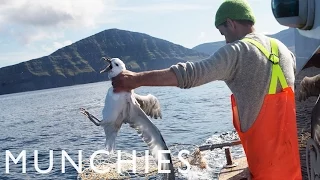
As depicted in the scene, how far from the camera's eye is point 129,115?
479 centimetres

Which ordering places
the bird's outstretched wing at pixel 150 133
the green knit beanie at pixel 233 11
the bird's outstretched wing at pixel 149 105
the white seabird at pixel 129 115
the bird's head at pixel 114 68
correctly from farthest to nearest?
the bird's outstretched wing at pixel 149 105 → the bird's outstretched wing at pixel 150 133 → the white seabird at pixel 129 115 → the bird's head at pixel 114 68 → the green knit beanie at pixel 233 11

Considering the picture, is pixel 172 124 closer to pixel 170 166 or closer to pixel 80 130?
pixel 80 130

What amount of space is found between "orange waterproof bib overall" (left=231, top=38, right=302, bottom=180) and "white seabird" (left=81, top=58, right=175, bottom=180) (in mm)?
1290

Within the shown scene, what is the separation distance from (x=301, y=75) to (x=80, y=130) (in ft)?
135

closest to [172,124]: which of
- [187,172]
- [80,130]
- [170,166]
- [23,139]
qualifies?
[80,130]

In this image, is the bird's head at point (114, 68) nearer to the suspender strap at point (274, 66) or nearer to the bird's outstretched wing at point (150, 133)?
the bird's outstretched wing at point (150, 133)

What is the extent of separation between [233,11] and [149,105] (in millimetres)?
2205

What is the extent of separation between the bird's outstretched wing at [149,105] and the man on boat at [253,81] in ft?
5.34

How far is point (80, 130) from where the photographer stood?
4281 cm

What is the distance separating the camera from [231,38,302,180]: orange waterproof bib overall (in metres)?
3.34

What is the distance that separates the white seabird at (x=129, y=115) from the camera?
13.7 ft

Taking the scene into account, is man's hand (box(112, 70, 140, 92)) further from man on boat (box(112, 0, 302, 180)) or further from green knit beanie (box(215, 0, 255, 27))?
green knit beanie (box(215, 0, 255, 27))

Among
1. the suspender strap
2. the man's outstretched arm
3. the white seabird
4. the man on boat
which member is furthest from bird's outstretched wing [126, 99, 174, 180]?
the suspender strap

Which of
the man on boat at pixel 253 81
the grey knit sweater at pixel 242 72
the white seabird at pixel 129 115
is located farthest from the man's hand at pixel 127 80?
the grey knit sweater at pixel 242 72
